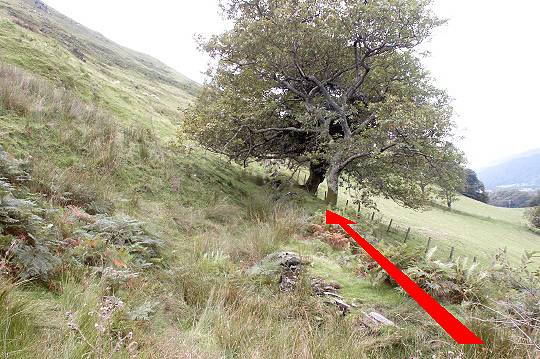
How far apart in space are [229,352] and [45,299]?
1868 mm

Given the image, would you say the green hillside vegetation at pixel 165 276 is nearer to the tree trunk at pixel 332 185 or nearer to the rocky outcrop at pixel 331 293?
the rocky outcrop at pixel 331 293

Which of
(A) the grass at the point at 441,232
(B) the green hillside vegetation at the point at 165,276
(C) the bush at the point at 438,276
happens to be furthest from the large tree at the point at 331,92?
(C) the bush at the point at 438,276

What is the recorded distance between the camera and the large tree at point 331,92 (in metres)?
13.8

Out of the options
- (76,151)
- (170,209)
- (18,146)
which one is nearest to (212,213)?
(170,209)

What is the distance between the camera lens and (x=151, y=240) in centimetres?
601

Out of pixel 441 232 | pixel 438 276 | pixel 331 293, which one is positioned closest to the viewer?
pixel 331 293

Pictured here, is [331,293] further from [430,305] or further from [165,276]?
[165,276]

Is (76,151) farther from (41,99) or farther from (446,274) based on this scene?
(446,274)

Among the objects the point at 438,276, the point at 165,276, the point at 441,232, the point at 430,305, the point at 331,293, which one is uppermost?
the point at 438,276

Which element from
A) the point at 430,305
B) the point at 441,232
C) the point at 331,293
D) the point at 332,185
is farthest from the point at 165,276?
the point at 441,232

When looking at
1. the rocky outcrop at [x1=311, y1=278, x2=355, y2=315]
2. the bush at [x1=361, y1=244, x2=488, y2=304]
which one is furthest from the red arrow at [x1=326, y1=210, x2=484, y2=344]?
the rocky outcrop at [x1=311, y1=278, x2=355, y2=315]

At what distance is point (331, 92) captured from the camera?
18.2 metres

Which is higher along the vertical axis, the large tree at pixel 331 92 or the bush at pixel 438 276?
the large tree at pixel 331 92

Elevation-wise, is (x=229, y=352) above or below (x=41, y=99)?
below
